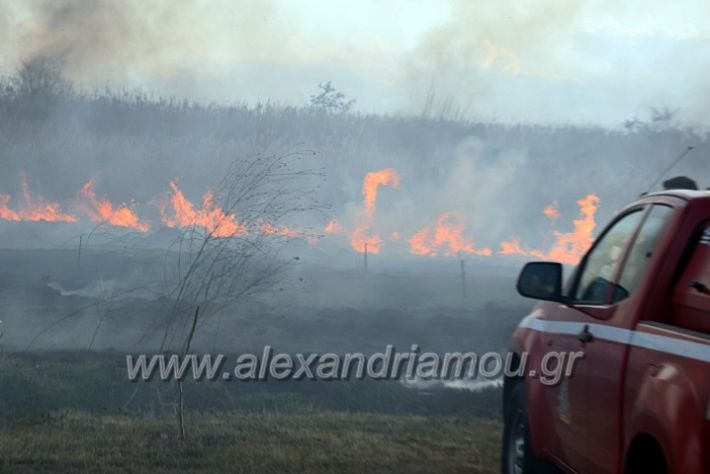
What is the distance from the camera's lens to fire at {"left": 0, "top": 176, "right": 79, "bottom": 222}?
1409 inches

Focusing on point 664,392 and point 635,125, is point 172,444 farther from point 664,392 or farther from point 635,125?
point 635,125

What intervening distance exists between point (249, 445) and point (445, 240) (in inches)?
978

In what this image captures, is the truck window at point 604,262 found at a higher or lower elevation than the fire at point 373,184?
higher

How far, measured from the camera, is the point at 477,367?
48.1ft

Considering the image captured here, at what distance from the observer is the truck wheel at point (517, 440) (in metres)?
5.91

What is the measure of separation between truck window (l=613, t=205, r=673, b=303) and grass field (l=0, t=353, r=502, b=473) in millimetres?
3530

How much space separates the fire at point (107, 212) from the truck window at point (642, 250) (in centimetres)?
3136

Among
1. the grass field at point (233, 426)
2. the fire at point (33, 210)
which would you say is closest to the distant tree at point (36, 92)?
the fire at point (33, 210)

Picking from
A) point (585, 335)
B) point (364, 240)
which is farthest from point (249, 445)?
point (364, 240)

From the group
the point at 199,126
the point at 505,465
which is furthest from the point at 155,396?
the point at 199,126

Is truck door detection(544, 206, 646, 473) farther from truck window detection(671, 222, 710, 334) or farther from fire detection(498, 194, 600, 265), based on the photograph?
fire detection(498, 194, 600, 265)

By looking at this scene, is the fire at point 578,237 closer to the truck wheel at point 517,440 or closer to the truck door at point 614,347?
the truck wheel at point 517,440

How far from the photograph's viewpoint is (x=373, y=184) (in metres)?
33.5

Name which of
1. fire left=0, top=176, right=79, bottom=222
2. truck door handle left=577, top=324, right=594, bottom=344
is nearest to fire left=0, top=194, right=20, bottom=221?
fire left=0, top=176, right=79, bottom=222
